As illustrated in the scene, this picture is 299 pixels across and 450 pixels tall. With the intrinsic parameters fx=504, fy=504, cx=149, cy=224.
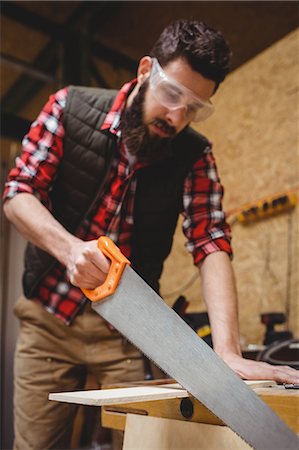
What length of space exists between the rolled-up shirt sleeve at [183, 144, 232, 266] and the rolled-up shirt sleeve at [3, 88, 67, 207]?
39 cm

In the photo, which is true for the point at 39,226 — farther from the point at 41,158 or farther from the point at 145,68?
the point at 145,68

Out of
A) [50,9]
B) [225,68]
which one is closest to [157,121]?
[225,68]

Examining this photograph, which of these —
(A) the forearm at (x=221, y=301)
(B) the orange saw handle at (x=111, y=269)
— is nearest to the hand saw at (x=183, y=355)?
(B) the orange saw handle at (x=111, y=269)

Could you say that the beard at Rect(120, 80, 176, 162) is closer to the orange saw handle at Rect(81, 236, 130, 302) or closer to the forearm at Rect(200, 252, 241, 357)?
the forearm at Rect(200, 252, 241, 357)

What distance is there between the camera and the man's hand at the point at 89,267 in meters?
0.97

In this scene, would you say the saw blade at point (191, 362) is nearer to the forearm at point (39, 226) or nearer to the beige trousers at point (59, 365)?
the forearm at point (39, 226)

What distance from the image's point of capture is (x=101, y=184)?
4.61ft

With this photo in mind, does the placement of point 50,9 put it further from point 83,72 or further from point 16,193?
point 16,193

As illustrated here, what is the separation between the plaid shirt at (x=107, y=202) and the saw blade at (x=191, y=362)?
0.46m

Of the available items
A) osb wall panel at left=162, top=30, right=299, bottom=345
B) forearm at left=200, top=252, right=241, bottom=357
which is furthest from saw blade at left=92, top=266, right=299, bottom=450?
osb wall panel at left=162, top=30, right=299, bottom=345

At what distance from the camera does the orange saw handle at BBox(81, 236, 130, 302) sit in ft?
3.09

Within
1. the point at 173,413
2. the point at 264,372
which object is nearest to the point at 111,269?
the point at 173,413

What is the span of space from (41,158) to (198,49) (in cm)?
50

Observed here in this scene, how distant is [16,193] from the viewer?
130cm
